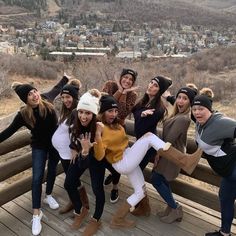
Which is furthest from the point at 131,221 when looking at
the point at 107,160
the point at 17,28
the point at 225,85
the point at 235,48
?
the point at 17,28

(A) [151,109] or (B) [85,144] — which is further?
(A) [151,109]

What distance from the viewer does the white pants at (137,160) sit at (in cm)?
302

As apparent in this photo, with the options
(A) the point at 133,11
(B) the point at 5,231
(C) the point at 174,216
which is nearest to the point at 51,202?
(B) the point at 5,231

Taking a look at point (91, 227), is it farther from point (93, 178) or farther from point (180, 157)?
point (180, 157)

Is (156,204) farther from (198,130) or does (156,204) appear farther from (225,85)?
(225,85)

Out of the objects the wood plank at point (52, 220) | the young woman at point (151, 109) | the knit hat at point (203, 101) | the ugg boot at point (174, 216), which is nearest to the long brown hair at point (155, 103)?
the young woman at point (151, 109)

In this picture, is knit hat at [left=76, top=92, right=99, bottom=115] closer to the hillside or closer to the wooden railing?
the wooden railing

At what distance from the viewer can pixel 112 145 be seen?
121 inches

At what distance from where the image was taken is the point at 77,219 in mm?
3236

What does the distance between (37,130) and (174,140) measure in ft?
3.88

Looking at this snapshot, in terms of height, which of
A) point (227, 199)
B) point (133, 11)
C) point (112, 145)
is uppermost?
point (112, 145)

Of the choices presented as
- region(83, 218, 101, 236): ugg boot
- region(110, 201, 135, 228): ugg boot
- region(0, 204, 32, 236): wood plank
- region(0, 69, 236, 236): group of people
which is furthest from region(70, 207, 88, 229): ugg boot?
region(0, 204, 32, 236): wood plank

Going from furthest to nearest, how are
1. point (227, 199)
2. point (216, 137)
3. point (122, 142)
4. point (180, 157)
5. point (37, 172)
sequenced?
1. point (37, 172)
2. point (122, 142)
3. point (180, 157)
4. point (227, 199)
5. point (216, 137)

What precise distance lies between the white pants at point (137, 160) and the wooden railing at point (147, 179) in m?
0.43
